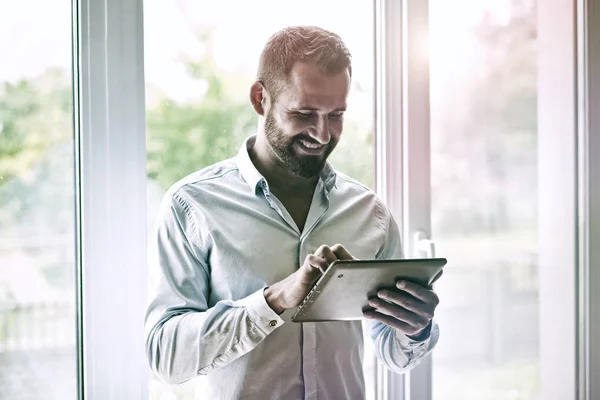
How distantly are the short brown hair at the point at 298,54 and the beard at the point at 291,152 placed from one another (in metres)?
0.07

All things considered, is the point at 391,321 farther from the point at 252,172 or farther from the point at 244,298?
the point at 252,172

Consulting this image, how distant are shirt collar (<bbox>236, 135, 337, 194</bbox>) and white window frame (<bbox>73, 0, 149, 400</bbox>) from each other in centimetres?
23

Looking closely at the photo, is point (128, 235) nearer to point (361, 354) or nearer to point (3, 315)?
point (3, 315)

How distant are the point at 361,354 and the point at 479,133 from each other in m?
0.82

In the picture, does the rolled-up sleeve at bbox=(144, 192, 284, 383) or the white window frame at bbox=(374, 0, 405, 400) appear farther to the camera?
the white window frame at bbox=(374, 0, 405, 400)

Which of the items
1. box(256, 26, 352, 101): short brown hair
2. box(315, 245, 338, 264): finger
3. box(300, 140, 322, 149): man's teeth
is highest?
box(256, 26, 352, 101): short brown hair

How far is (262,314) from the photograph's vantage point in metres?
1.15

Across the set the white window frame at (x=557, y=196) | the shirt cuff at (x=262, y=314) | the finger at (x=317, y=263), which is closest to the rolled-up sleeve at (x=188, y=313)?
the shirt cuff at (x=262, y=314)

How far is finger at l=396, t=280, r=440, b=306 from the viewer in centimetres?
114

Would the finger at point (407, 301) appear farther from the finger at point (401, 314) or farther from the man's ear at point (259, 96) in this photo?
the man's ear at point (259, 96)

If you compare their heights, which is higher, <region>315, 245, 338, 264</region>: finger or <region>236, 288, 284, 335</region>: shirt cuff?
<region>315, 245, 338, 264</region>: finger

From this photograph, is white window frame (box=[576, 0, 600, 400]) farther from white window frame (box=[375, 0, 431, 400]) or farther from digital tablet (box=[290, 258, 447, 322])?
digital tablet (box=[290, 258, 447, 322])

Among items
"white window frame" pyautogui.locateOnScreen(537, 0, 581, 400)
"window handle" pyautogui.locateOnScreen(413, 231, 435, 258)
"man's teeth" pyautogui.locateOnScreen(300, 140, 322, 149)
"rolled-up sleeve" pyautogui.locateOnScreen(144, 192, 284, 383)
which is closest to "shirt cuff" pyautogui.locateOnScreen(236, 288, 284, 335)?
"rolled-up sleeve" pyautogui.locateOnScreen(144, 192, 284, 383)

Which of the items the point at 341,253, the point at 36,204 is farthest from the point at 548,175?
the point at 36,204
